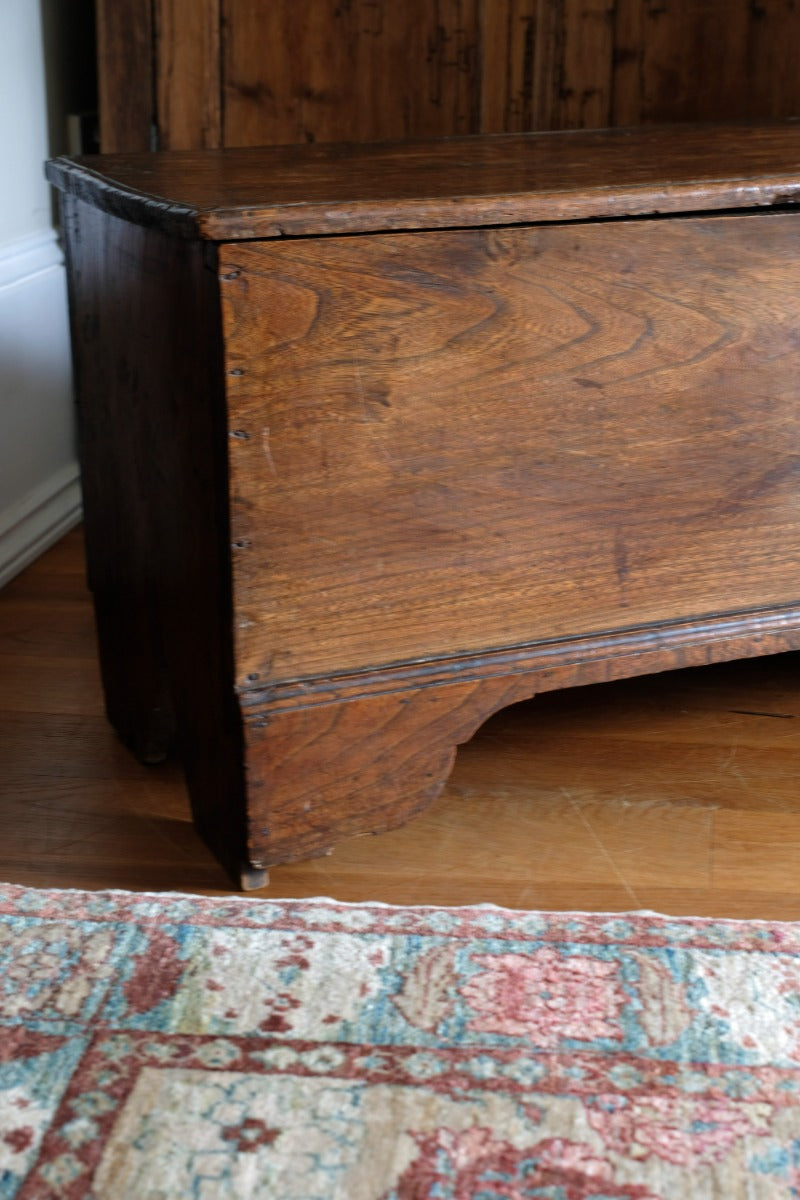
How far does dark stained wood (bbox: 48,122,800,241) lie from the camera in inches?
40.7

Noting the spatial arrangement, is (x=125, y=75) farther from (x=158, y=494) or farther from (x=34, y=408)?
(x=158, y=494)

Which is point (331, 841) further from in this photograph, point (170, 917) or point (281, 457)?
point (281, 457)

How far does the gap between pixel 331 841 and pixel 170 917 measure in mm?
162

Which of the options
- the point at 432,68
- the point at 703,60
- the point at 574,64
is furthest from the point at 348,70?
the point at 703,60

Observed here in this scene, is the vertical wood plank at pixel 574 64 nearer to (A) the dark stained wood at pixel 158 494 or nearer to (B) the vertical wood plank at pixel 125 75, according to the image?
(B) the vertical wood plank at pixel 125 75

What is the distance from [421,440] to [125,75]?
50.4 inches

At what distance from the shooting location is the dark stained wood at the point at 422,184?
3.39 ft

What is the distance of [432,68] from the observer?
7.11 ft

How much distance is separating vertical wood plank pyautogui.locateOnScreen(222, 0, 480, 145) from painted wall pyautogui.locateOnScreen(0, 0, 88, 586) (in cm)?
30

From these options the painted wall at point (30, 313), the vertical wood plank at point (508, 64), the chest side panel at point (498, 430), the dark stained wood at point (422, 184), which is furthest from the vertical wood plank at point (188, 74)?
the chest side panel at point (498, 430)

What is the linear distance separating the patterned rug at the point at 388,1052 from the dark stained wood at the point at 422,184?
1.87ft

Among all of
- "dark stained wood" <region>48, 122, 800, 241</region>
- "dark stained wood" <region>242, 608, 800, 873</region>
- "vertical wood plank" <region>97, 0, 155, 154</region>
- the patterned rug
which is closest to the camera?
the patterned rug

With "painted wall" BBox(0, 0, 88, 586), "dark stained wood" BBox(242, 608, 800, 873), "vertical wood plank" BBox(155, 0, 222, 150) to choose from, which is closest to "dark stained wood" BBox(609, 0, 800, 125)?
"vertical wood plank" BBox(155, 0, 222, 150)

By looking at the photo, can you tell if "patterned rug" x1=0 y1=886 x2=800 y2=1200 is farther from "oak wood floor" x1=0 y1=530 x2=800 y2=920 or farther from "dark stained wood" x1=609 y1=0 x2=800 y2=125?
"dark stained wood" x1=609 y1=0 x2=800 y2=125
